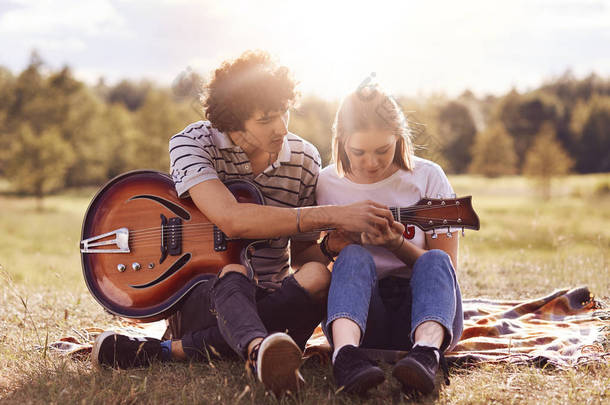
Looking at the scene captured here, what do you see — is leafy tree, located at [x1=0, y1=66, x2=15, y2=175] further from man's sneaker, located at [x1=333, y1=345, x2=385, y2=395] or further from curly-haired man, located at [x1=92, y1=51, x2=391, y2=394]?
man's sneaker, located at [x1=333, y1=345, x2=385, y2=395]

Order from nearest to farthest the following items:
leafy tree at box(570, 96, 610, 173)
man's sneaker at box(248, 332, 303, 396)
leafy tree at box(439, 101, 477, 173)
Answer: man's sneaker at box(248, 332, 303, 396), leafy tree at box(439, 101, 477, 173), leafy tree at box(570, 96, 610, 173)

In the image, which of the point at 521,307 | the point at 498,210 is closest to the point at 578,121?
the point at 498,210

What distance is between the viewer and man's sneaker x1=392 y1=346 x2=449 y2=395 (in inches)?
92.2

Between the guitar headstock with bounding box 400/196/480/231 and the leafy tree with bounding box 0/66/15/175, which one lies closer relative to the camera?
the guitar headstock with bounding box 400/196/480/231

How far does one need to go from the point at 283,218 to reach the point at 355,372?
929 mm

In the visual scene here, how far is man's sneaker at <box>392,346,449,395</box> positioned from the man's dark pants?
0.61 m

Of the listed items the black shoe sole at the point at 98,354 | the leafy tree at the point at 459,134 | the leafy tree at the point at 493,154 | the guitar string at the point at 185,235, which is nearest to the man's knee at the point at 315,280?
the guitar string at the point at 185,235

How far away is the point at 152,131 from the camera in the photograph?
3300 centimetres

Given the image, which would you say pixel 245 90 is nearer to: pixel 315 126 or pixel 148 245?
pixel 148 245

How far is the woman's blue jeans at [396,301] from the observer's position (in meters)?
2.63

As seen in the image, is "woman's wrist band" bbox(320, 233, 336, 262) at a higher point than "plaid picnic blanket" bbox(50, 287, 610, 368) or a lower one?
higher

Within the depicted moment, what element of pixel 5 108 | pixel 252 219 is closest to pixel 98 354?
pixel 252 219

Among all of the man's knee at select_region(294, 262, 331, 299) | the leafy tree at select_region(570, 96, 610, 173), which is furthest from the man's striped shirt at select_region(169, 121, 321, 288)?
the leafy tree at select_region(570, 96, 610, 173)

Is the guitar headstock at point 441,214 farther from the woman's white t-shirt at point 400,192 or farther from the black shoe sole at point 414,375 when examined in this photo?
the black shoe sole at point 414,375
